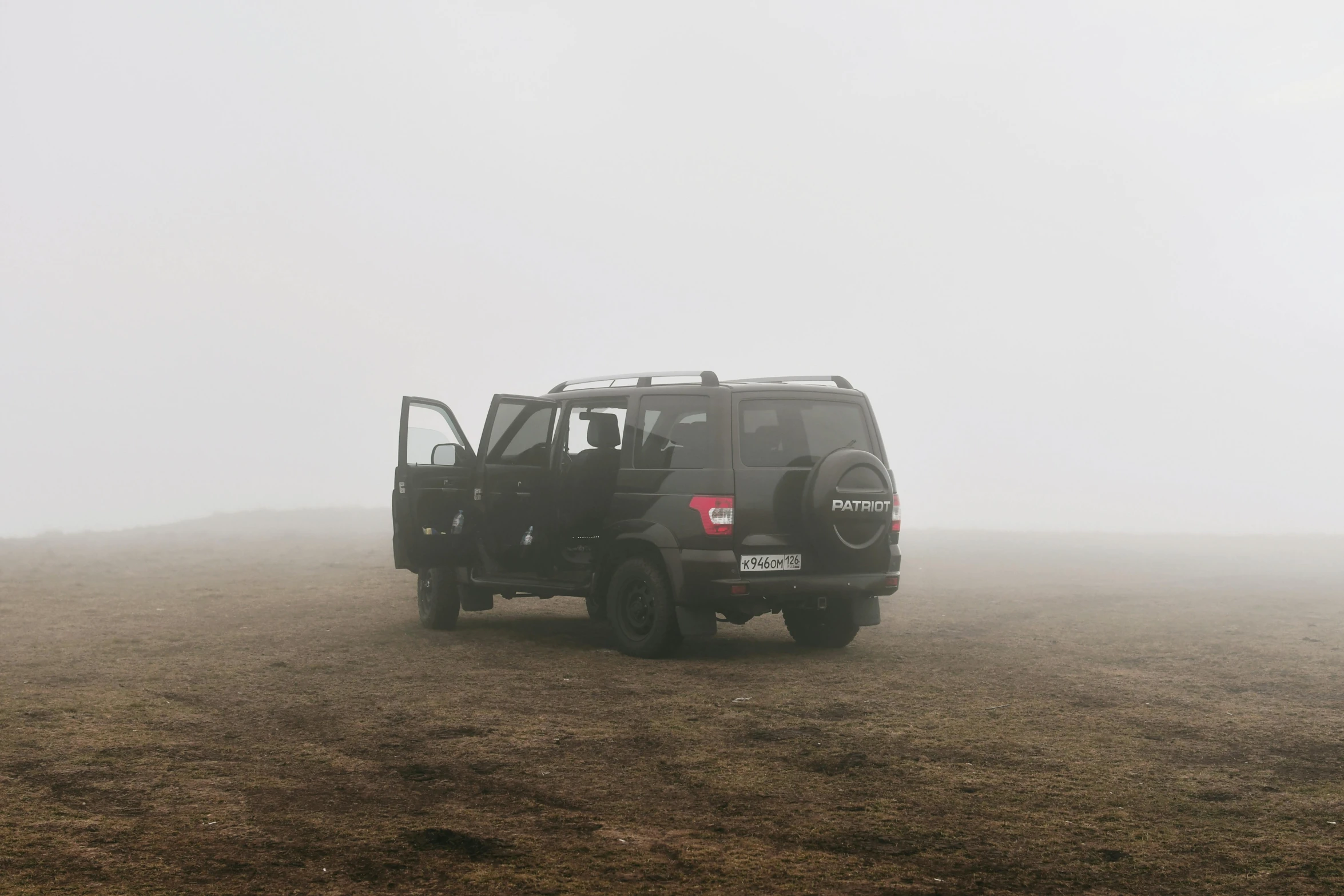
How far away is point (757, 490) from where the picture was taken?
959 centimetres

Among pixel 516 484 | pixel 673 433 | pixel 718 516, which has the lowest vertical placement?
pixel 718 516

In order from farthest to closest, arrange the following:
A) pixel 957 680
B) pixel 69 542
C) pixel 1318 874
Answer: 1. pixel 69 542
2. pixel 957 680
3. pixel 1318 874

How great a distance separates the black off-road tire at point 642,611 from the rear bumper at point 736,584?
0.77 ft

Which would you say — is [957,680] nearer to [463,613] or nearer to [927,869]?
[927,869]

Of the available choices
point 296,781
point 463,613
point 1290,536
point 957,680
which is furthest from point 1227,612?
point 1290,536

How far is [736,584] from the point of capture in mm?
9438

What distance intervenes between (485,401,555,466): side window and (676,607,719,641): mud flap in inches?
82.2

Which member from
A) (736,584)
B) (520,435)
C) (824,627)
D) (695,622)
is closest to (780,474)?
(736,584)

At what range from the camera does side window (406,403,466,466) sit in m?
11.3

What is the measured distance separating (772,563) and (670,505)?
2.90 feet

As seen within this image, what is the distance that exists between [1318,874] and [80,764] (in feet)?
18.1

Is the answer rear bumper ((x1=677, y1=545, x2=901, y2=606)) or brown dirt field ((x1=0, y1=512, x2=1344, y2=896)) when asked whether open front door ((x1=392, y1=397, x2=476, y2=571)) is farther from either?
rear bumper ((x1=677, y1=545, x2=901, y2=606))

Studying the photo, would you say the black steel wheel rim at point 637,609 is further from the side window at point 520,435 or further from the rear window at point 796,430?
the side window at point 520,435

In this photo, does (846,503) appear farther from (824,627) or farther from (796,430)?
(824,627)
